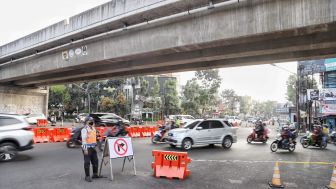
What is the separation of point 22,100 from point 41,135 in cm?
1726

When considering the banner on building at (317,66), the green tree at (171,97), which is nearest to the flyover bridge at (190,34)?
the banner on building at (317,66)

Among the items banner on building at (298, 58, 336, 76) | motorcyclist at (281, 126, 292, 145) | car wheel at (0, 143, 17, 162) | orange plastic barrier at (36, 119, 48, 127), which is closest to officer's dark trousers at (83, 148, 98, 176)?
car wheel at (0, 143, 17, 162)

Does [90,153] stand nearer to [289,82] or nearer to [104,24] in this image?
[104,24]

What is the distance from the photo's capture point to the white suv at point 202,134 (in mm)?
13719

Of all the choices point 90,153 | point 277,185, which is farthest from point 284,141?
point 90,153

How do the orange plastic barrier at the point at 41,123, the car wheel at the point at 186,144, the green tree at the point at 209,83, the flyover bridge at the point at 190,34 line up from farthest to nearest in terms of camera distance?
1. the green tree at the point at 209,83
2. the orange plastic barrier at the point at 41,123
3. the car wheel at the point at 186,144
4. the flyover bridge at the point at 190,34

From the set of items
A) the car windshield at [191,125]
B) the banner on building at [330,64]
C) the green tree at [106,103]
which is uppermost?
the banner on building at [330,64]

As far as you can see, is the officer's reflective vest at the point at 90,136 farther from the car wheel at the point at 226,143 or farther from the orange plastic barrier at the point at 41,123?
the orange plastic barrier at the point at 41,123

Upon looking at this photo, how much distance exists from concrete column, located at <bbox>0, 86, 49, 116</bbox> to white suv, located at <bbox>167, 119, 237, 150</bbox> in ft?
73.8

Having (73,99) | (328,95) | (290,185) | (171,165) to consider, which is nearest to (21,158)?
(171,165)

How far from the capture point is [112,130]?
44.7ft

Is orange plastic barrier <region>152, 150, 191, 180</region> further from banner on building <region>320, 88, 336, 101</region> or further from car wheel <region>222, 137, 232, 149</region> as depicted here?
banner on building <region>320, 88, 336, 101</region>

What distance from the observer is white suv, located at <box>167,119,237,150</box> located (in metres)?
13.7

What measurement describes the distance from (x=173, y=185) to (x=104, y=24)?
8823mm
